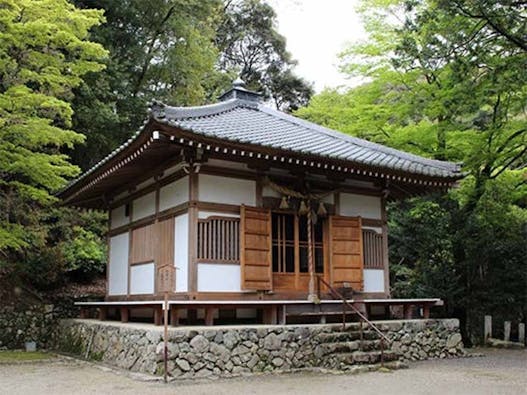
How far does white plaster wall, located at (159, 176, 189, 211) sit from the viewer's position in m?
10.3

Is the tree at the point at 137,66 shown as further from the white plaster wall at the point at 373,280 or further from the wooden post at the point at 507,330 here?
the wooden post at the point at 507,330

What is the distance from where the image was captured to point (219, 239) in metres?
10.1

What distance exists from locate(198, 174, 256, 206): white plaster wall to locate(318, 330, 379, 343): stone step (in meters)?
2.86

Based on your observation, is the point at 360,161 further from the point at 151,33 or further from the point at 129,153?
the point at 151,33

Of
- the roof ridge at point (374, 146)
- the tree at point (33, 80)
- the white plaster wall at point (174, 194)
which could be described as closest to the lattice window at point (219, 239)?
the white plaster wall at point (174, 194)

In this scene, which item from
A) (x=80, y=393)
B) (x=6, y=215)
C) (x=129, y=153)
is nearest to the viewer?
(x=80, y=393)

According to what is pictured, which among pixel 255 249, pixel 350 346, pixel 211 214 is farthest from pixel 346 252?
pixel 211 214

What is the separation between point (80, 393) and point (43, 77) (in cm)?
724

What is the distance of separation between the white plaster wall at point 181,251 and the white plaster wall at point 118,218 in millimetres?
2884

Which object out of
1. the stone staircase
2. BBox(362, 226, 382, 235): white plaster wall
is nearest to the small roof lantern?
BBox(362, 226, 382, 235): white plaster wall

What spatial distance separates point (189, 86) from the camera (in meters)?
20.3

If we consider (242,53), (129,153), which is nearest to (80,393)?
(129,153)

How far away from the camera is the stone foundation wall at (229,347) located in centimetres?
829

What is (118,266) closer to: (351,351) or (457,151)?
(351,351)
